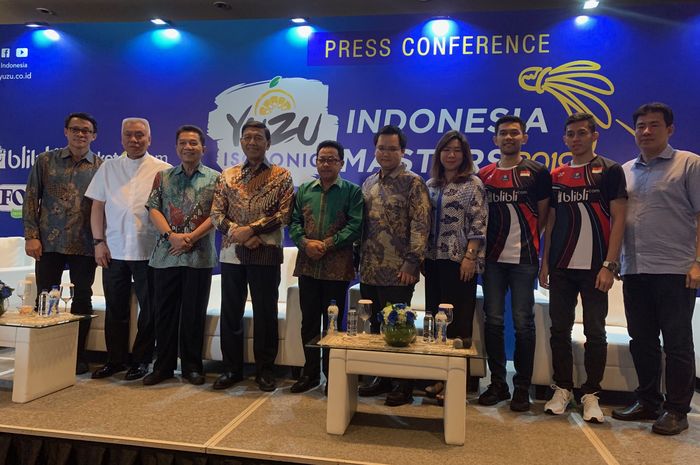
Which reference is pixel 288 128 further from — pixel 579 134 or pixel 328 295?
pixel 579 134

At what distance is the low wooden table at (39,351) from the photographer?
2709 millimetres

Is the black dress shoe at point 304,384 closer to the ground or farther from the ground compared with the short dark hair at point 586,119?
closer to the ground

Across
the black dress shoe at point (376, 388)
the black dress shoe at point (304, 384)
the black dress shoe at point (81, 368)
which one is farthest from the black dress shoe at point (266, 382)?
the black dress shoe at point (81, 368)

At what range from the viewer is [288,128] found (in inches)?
185

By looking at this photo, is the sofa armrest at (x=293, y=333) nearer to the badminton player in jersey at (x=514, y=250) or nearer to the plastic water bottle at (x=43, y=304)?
the badminton player in jersey at (x=514, y=250)

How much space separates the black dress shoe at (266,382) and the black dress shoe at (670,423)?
2.06 meters

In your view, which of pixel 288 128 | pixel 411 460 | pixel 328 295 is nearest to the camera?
pixel 411 460

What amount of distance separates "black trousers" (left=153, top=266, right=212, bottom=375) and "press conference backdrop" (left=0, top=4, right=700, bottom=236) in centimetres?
182

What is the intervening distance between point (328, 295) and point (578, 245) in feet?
4.70

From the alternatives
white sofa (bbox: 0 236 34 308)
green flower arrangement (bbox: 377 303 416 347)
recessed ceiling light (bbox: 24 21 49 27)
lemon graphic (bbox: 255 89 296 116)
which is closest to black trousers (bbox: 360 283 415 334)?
green flower arrangement (bbox: 377 303 416 347)

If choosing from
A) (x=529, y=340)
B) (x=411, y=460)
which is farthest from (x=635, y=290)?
(x=411, y=460)

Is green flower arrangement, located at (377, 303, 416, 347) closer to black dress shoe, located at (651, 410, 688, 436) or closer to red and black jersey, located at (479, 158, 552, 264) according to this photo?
red and black jersey, located at (479, 158, 552, 264)

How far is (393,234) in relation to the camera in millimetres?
2883

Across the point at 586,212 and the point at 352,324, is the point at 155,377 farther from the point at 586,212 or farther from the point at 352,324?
the point at 586,212
